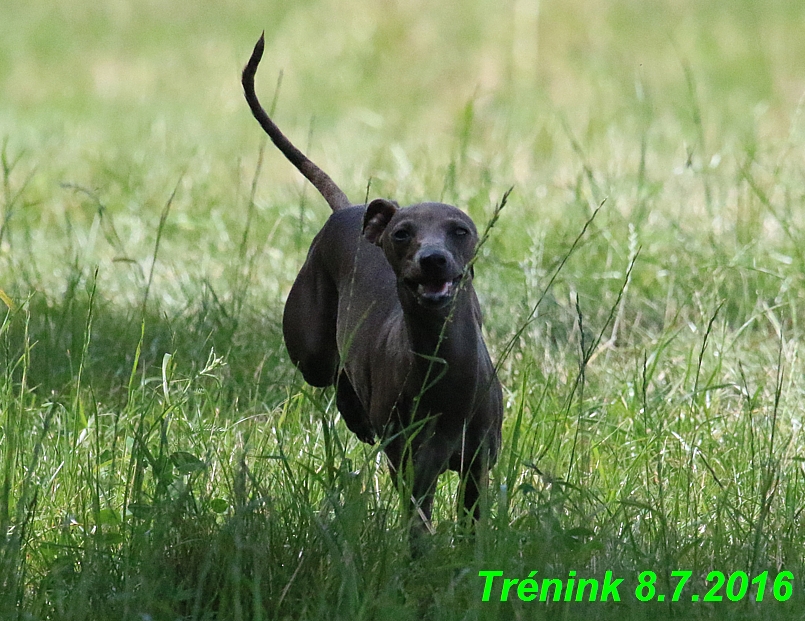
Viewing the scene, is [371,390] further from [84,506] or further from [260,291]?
[260,291]

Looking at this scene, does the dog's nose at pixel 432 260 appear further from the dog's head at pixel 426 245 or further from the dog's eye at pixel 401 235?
the dog's eye at pixel 401 235

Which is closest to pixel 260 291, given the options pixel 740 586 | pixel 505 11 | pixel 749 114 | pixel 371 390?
pixel 371 390

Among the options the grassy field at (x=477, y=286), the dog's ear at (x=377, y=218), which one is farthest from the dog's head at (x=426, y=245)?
the grassy field at (x=477, y=286)

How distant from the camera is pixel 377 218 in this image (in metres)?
3.12

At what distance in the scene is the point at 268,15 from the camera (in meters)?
12.8

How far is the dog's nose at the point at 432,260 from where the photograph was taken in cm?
270

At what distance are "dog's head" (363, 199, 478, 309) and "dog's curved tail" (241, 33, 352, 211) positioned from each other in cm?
68

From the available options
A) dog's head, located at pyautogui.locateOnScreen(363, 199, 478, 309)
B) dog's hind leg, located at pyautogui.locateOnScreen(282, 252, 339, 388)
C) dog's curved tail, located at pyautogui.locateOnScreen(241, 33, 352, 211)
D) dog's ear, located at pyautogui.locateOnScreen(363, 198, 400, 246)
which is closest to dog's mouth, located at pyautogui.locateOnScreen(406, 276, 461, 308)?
dog's head, located at pyautogui.locateOnScreen(363, 199, 478, 309)

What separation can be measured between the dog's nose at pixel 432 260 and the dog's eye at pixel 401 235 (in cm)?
17

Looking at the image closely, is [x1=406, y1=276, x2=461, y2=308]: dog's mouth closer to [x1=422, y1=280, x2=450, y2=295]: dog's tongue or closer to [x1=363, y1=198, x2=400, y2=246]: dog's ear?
[x1=422, y1=280, x2=450, y2=295]: dog's tongue

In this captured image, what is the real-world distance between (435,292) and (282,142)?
1179 millimetres

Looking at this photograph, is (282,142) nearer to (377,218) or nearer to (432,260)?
(377,218)

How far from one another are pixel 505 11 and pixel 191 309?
7.33 m

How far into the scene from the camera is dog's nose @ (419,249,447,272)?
270 cm
